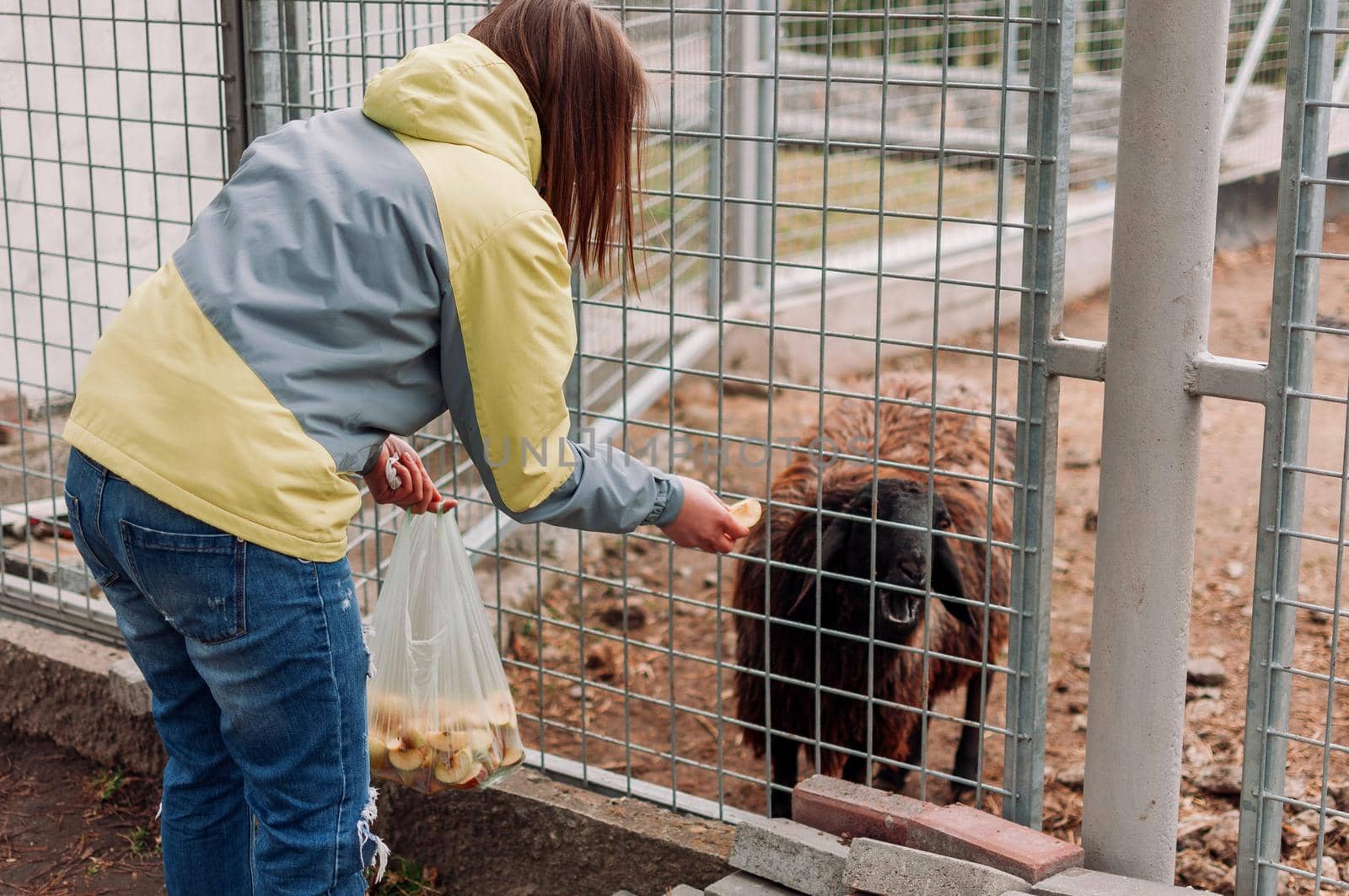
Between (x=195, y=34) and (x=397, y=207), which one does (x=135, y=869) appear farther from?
(x=195, y=34)

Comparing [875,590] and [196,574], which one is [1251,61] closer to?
[875,590]

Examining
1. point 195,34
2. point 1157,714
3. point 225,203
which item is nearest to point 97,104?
point 195,34

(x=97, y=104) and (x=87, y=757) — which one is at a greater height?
(x=97, y=104)

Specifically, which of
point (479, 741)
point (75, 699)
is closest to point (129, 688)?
point (75, 699)

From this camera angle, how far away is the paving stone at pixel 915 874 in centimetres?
289

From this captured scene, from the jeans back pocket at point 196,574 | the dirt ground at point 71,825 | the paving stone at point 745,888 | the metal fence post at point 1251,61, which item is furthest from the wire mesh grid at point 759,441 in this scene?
the metal fence post at point 1251,61

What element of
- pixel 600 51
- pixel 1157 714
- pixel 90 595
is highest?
pixel 600 51

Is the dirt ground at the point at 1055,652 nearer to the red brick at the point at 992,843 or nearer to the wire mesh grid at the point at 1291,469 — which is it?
the red brick at the point at 992,843

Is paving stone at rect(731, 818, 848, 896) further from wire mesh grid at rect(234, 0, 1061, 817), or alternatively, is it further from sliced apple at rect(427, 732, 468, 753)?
sliced apple at rect(427, 732, 468, 753)

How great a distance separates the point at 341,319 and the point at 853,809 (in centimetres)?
168

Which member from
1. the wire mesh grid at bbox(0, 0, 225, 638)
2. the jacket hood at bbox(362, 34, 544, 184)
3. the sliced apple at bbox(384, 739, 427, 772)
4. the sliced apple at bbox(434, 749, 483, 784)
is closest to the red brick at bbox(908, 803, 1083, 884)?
the sliced apple at bbox(434, 749, 483, 784)

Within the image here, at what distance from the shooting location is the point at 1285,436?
274 centimetres

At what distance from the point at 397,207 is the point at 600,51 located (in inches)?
17.2

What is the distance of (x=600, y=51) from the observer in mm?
2391
